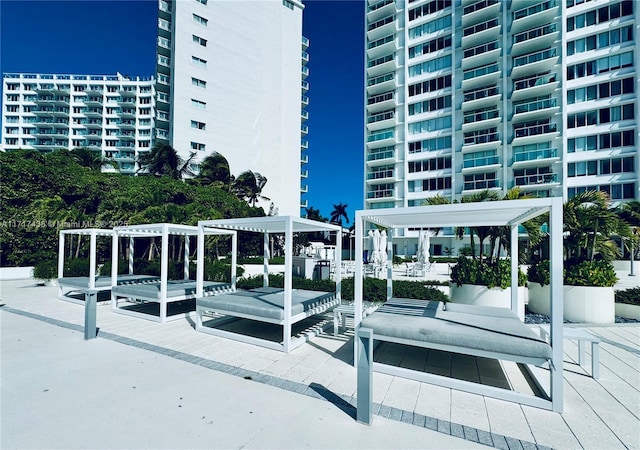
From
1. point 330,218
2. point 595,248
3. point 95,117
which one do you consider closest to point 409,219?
point 595,248

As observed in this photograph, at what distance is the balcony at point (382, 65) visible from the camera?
36469mm

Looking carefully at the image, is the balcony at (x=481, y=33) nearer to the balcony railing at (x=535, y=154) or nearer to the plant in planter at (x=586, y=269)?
the balcony railing at (x=535, y=154)

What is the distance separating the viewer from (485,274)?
6887 millimetres

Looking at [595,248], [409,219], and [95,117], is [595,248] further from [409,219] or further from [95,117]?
[95,117]

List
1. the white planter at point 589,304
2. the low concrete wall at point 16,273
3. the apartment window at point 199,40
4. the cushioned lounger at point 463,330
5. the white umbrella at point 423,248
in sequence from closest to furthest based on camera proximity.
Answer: the cushioned lounger at point 463,330 < the white planter at point 589,304 < the low concrete wall at point 16,273 < the white umbrella at point 423,248 < the apartment window at point 199,40

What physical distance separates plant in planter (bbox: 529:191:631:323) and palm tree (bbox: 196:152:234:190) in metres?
27.0

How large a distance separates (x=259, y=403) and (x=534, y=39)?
3797 centimetres

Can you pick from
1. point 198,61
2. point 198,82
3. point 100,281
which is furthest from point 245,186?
point 100,281

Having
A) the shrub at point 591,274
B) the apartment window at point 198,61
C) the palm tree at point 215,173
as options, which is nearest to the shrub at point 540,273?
the shrub at point 591,274

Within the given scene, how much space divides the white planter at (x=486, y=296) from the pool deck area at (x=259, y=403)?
129 cm

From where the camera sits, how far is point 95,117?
189 feet

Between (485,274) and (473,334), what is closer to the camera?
(473,334)

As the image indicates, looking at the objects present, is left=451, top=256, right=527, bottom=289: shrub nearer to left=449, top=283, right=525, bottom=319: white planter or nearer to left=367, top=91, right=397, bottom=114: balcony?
left=449, top=283, right=525, bottom=319: white planter

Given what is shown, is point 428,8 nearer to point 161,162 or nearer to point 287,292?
point 161,162
